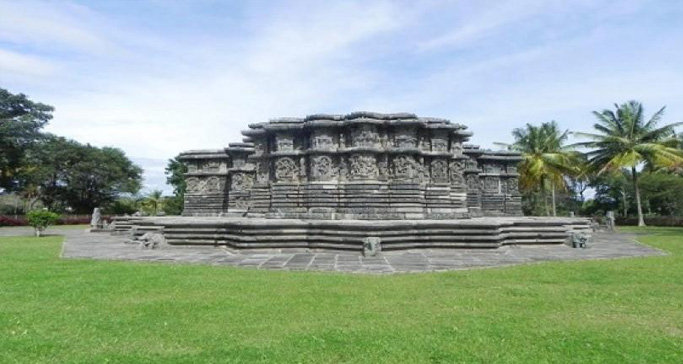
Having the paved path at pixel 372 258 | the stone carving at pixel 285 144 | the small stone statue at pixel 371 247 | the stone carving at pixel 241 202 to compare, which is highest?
the stone carving at pixel 285 144

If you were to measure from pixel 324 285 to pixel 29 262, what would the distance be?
7.06 m

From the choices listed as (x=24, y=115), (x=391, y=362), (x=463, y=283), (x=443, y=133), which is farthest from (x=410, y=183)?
(x=24, y=115)

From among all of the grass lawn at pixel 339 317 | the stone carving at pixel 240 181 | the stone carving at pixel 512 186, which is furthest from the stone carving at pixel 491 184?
the grass lawn at pixel 339 317

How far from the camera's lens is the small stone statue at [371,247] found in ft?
36.1

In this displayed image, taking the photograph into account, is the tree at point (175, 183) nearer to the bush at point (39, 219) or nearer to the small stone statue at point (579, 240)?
the bush at point (39, 219)

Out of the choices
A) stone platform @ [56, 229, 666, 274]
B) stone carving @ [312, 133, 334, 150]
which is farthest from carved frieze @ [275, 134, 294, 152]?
stone platform @ [56, 229, 666, 274]

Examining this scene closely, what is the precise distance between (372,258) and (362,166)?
589cm

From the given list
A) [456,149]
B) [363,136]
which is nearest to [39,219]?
[363,136]

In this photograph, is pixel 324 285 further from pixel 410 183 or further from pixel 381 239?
pixel 410 183

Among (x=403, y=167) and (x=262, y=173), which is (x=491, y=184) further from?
(x=262, y=173)

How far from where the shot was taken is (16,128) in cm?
3741

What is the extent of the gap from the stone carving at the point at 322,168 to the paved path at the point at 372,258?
4.81m

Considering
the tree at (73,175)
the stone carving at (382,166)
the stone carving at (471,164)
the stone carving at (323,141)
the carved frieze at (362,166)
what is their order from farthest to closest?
1. the tree at (73,175)
2. the stone carving at (471,164)
3. the stone carving at (323,141)
4. the stone carving at (382,166)
5. the carved frieze at (362,166)

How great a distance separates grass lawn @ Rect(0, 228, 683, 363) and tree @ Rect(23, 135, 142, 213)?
3936 centimetres
